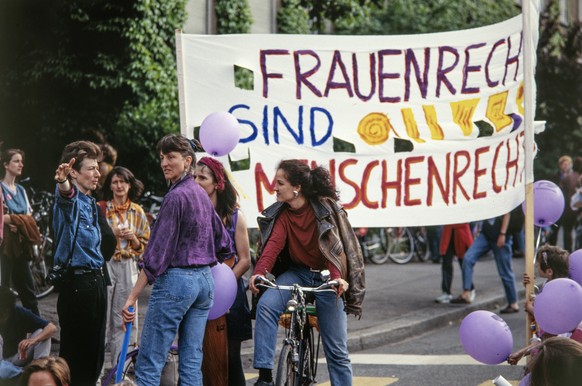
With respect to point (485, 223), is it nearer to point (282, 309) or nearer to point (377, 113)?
point (377, 113)

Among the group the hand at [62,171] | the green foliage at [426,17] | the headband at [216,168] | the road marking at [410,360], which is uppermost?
the green foliage at [426,17]

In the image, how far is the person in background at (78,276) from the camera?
6.69 meters

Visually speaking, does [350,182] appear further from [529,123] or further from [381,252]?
[381,252]

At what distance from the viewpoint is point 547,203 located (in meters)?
7.34

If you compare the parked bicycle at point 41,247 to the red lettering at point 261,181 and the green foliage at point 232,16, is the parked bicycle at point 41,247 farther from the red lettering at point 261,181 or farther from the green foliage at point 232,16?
the green foliage at point 232,16

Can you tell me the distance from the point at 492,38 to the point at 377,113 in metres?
1.04

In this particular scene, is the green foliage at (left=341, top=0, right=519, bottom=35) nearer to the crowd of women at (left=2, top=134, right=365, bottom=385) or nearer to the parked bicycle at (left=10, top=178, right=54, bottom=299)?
the parked bicycle at (left=10, top=178, right=54, bottom=299)

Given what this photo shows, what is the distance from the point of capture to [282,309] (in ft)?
22.4

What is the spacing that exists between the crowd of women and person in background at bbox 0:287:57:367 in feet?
1.88

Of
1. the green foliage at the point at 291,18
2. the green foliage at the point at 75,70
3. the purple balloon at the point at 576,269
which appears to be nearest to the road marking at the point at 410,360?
the purple balloon at the point at 576,269

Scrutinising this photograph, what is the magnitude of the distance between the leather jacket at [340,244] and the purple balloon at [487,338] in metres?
0.93

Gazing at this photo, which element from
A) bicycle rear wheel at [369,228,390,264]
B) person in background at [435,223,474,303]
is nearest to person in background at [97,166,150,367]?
person in background at [435,223,474,303]

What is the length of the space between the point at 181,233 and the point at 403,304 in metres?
7.56

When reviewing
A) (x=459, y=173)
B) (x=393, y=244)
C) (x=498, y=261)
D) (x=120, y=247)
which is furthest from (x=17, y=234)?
(x=393, y=244)
